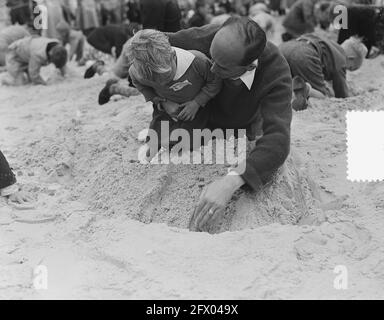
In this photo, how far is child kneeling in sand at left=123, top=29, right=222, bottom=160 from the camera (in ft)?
7.59

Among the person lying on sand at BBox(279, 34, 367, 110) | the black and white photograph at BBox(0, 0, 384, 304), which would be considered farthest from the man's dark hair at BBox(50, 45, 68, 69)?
the person lying on sand at BBox(279, 34, 367, 110)

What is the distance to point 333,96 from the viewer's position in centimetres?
455

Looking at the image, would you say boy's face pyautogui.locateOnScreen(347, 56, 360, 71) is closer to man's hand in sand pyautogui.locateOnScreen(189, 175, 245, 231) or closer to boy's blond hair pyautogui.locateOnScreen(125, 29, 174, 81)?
boy's blond hair pyautogui.locateOnScreen(125, 29, 174, 81)

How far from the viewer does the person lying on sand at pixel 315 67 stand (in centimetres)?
422

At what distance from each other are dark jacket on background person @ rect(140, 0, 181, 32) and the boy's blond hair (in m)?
2.50

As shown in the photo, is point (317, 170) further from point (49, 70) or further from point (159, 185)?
point (49, 70)

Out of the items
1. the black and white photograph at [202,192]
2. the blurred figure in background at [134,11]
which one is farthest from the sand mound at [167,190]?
the blurred figure in background at [134,11]

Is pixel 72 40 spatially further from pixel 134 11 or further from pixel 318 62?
pixel 318 62

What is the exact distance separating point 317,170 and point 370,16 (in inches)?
131

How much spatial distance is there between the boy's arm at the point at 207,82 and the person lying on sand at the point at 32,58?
3.78 metres

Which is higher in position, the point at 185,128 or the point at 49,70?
the point at 185,128

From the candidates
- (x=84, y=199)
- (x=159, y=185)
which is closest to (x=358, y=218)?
(x=159, y=185)

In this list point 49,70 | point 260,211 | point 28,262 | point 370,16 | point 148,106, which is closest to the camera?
point 28,262

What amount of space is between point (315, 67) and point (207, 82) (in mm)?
2041
